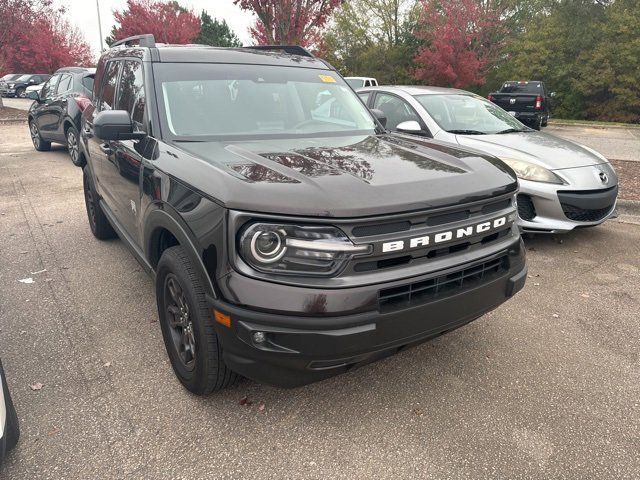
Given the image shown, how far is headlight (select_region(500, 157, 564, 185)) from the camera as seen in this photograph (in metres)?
4.79

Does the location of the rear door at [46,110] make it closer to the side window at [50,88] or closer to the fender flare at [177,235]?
the side window at [50,88]

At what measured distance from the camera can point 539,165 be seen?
4.86 meters

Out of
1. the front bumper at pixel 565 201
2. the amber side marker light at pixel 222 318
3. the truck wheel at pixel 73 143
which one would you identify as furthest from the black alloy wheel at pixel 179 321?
the truck wheel at pixel 73 143

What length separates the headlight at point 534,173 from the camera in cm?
479

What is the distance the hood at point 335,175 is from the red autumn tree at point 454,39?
24.0 m

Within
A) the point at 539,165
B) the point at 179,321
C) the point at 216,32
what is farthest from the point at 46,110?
the point at 216,32

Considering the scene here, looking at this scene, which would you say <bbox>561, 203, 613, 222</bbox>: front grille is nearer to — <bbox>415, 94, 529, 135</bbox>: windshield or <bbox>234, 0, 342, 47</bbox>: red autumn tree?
<bbox>415, 94, 529, 135</bbox>: windshield

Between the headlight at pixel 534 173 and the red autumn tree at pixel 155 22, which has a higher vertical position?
the red autumn tree at pixel 155 22

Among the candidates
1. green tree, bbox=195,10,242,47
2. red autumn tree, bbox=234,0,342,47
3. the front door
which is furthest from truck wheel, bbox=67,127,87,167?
green tree, bbox=195,10,242,47

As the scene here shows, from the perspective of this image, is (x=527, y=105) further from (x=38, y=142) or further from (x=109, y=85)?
(x=109, y=85)

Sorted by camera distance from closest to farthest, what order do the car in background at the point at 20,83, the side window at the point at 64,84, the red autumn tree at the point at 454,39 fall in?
the side window at the point at 64,84, the red autumn tree at the point at 454,39, the car in background at the point at 20,83

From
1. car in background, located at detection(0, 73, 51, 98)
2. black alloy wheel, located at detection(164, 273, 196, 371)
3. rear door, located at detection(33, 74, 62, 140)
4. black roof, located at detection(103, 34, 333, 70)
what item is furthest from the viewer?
car in background, located at detection(0, 73, 51, 98)

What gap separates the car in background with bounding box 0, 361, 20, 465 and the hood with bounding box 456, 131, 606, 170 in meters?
4.73

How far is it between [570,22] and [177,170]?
102 ft
